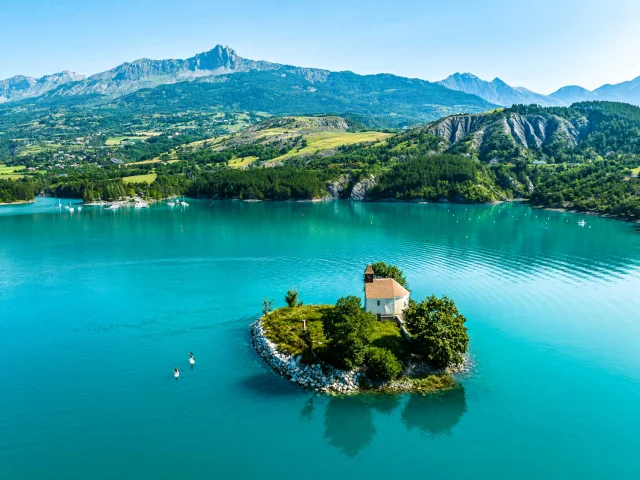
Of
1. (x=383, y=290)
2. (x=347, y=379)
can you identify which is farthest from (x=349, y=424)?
(x=383, y=290)

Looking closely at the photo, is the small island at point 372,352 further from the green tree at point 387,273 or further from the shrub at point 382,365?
the green tree at point 387,273

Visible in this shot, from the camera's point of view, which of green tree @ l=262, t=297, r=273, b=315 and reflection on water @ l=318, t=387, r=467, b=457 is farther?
green tree @ l=262, t=297, r=273, b=315

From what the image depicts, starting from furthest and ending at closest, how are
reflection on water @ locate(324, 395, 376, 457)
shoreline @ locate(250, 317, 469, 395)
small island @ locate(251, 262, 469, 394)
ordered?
small island @ locate(251, 262, 469, 394), shoreline @ locate(250, 317, 469, 395), reflection on water @ locate(324, 395, 376, 457)

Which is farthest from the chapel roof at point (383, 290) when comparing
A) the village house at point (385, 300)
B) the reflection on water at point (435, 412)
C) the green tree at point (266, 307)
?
the reflection on water at point (435, 412)

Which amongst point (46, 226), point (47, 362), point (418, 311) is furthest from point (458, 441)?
point (46, 226)

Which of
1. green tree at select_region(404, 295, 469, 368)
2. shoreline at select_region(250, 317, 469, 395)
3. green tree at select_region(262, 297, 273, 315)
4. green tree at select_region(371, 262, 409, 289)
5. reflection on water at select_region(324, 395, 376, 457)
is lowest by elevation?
reflection on water at select_region(324, 395, 376, 457)

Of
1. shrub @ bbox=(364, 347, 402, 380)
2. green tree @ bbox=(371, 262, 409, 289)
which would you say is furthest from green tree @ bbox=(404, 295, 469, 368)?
green tree @ bbox=(371, 262, 409, 289)

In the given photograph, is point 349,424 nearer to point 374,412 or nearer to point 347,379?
point 374,412

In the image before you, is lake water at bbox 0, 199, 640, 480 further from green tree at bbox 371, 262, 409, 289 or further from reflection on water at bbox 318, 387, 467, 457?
green tree at bbox 371, 262, 409, 289
